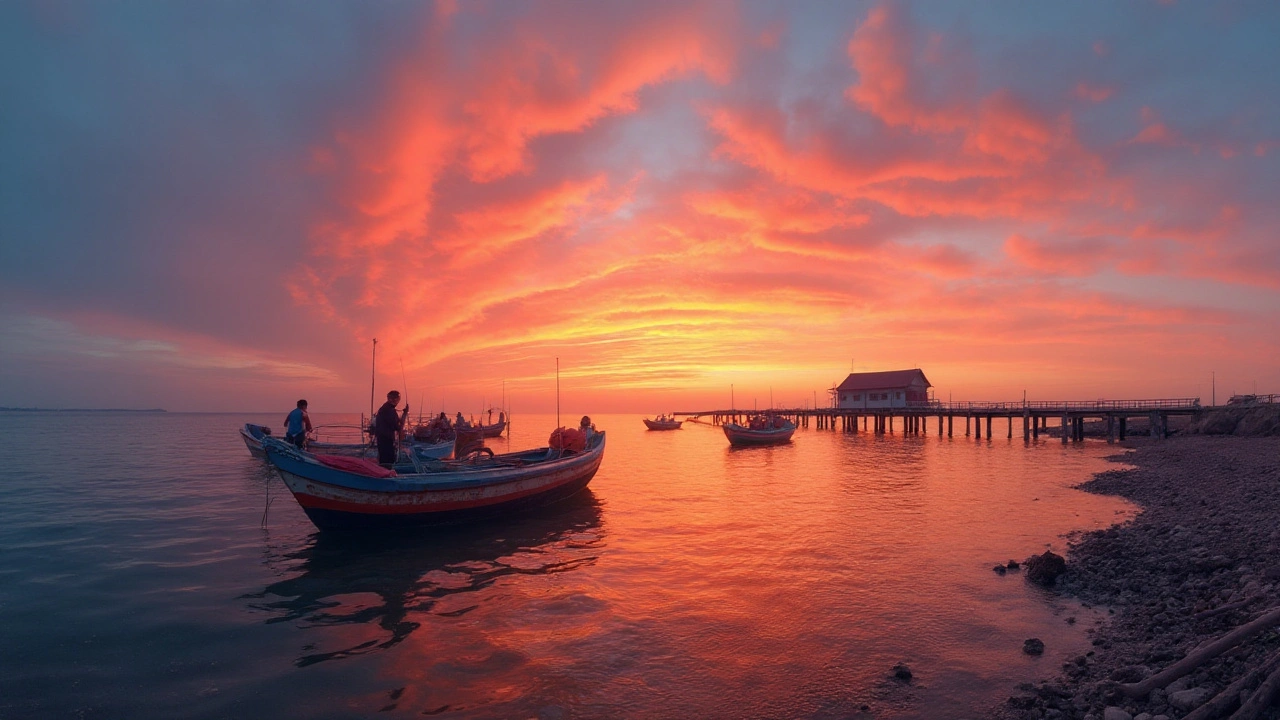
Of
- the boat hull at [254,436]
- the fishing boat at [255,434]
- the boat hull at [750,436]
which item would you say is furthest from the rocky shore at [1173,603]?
the boat hull at [750,436]

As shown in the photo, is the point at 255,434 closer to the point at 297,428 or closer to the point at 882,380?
the point at 297,428

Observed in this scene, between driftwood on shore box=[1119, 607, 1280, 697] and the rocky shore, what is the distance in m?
0.03

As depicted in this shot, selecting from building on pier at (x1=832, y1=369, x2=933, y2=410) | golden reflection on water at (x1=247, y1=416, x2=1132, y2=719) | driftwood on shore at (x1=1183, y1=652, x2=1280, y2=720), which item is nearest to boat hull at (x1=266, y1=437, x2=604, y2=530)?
golden reflection on water at (x1=247, y1=416, x2=1132, y2=719)

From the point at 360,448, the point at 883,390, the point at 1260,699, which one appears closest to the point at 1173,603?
the point at 1260,699

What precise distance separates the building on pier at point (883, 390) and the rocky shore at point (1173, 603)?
180 feet

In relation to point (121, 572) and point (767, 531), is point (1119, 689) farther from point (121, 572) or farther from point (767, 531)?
point (121, 572)

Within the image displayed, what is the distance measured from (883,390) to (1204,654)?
245 feet

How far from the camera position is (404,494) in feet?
49.8

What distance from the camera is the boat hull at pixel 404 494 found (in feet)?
46.3

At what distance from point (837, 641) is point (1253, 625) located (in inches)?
189

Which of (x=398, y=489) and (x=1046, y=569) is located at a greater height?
(x=398, y=489)

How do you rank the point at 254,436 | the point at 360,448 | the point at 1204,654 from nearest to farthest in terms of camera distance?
the point at 1204,654, the point at 360,448, the point at 254,436

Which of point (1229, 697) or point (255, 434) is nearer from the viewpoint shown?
point (1229, 697)

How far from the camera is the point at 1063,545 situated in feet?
48.4
